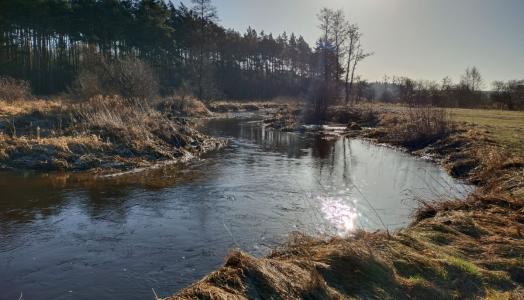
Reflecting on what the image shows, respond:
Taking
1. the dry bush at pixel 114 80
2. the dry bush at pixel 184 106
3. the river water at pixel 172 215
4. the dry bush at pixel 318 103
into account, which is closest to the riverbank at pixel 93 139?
the river water at pixel 172 215

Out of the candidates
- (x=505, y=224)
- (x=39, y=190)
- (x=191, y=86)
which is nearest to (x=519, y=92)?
(x=191, y=86)

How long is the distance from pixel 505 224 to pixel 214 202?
6848 millimetres

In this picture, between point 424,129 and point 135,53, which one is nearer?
point 424,129

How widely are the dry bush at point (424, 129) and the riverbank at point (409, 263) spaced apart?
13451 millimetres

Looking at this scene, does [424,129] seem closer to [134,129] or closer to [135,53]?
[134,129]

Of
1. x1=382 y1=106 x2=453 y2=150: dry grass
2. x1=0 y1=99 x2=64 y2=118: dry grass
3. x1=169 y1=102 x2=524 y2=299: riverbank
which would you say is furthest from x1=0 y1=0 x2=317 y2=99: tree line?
x1=169 y1=102 x2=524 y2=299: riverbank

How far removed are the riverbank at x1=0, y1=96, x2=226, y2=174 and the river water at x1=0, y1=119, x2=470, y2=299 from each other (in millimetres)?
1208

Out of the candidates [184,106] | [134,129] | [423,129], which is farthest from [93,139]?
[184,106]

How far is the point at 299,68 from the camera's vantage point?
94438 millimetres

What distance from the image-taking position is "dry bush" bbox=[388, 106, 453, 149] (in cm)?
2356

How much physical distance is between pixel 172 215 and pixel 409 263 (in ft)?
19.3

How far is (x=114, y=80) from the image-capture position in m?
30.5

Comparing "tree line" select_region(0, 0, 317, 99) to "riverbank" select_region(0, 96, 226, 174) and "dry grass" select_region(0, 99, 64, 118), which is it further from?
"riverbank" select_region(0, 96, 226, 174)

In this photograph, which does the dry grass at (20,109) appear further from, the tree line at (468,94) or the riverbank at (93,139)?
the tree line at (468,94)
